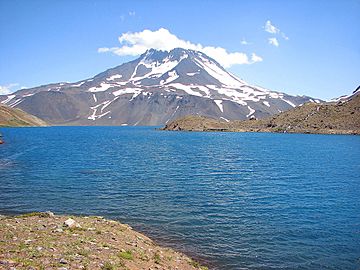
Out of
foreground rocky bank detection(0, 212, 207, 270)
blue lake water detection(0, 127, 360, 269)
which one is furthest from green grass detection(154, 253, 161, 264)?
blue lake water detection(0, 127, 360, 269)

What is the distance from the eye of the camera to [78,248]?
20547mm

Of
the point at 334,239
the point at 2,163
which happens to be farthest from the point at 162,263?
the point at 2,163

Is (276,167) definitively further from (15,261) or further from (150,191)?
(15,261)

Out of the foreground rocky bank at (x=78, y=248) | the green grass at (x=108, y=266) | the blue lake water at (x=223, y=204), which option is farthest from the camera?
the blue lake water at (x=223, y=204)

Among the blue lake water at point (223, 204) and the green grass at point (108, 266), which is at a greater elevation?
the green grass at point (108, 266)

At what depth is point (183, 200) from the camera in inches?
1716

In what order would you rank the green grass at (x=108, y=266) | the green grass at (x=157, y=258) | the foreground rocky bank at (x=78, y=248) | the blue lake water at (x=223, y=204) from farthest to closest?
the blue lake water at (x=223, y=204) → the green grass at (x=157, y=258) → the green grass at (x=108, y=266) → the foreground rocky bank at (x=78, y=248)

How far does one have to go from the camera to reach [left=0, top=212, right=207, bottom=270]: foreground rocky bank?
17484mm

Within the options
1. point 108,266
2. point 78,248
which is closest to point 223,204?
point 78,248

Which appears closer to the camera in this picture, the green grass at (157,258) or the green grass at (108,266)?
the green grass at (108,266)

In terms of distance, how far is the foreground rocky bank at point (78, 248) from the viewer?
17.5m

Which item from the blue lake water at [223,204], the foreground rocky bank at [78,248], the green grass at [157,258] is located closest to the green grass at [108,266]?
the foreground rocky bank at [78,248]

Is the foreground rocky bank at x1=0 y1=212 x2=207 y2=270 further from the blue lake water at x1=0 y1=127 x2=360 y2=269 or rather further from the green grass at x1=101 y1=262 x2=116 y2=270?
the blue lake water at x1=0 y1=127 x2=360 y2=269

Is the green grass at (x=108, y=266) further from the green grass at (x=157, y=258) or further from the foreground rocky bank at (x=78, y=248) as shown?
the green grass at (x=157, y=258)
